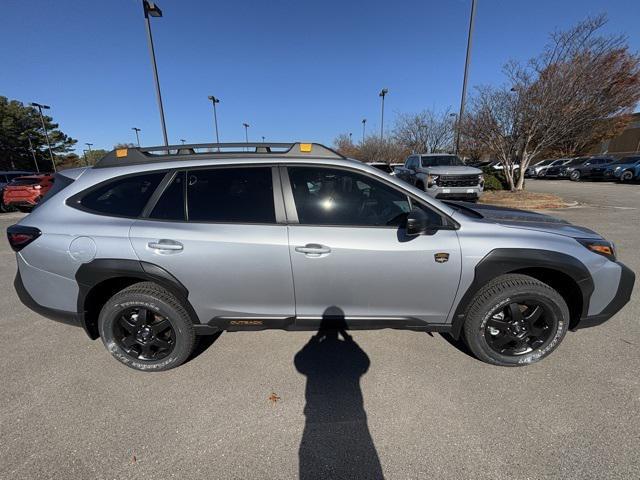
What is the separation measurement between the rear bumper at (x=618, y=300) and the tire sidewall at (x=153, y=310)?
329 centimetres

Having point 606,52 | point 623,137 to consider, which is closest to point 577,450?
point 606,52

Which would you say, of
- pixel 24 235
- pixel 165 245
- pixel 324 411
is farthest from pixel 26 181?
pixel 324 411

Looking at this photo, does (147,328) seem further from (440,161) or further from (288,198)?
(440,161)

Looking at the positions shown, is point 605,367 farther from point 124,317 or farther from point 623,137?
point 623,137

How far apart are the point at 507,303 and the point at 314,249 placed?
5.24ft

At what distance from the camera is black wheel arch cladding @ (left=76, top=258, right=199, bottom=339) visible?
2.29 m

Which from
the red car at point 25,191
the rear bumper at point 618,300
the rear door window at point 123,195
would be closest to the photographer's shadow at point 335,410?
the rear door window at point 123,195

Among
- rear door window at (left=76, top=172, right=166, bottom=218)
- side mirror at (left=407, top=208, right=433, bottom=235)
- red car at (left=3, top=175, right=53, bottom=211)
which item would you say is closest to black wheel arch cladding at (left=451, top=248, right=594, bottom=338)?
side mirror at (left=407, top=208, right=433, bottom=235)

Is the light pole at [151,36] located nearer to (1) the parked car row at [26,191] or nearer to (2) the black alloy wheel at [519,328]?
(1) the parked car row at [26,191]

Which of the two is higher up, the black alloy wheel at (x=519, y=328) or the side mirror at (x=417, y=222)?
the side mirror at (x=417, y=222)

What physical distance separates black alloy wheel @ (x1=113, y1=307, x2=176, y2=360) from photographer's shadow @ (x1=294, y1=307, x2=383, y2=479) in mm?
1137

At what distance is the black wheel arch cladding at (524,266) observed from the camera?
2.30m

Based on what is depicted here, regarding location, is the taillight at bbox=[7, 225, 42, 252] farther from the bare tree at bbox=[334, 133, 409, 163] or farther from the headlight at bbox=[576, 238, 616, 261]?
the bare tree at bbox=[334, 133, 409, 163]

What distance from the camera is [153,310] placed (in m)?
2.42
